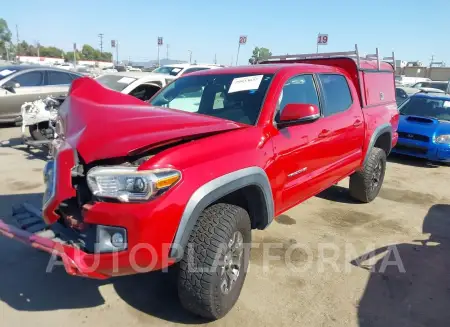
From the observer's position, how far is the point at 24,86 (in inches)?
367

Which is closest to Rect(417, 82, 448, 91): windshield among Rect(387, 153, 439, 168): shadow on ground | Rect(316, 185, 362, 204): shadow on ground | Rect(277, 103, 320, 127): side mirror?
Rect(387, 153, 439, 168): shadow on ground

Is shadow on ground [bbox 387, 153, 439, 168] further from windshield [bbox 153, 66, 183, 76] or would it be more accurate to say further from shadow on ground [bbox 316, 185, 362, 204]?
windshield [bbox 153, 66, 183, 76]

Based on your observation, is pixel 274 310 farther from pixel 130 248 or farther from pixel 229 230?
pixel 130 248

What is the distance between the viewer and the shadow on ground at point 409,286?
2818 mm

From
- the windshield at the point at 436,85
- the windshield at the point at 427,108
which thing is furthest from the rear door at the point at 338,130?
the windshield at the point at 436,85

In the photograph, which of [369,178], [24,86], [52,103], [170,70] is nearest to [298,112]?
[369,178]

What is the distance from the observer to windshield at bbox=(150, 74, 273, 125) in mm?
3189

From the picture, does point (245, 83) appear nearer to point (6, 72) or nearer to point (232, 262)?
point (232, 262)

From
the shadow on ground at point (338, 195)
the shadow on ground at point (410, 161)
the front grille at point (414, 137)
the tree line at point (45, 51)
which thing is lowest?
the shadow on ground at point (338, 195)

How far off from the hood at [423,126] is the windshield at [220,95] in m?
5.76

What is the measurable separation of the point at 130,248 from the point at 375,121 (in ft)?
12.3

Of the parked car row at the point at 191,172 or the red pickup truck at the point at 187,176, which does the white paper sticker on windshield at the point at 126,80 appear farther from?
the red pickup truck at the point at 187,176

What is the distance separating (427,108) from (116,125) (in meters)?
8.34

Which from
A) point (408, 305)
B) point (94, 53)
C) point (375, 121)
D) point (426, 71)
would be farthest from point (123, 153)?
point (94, 53)
